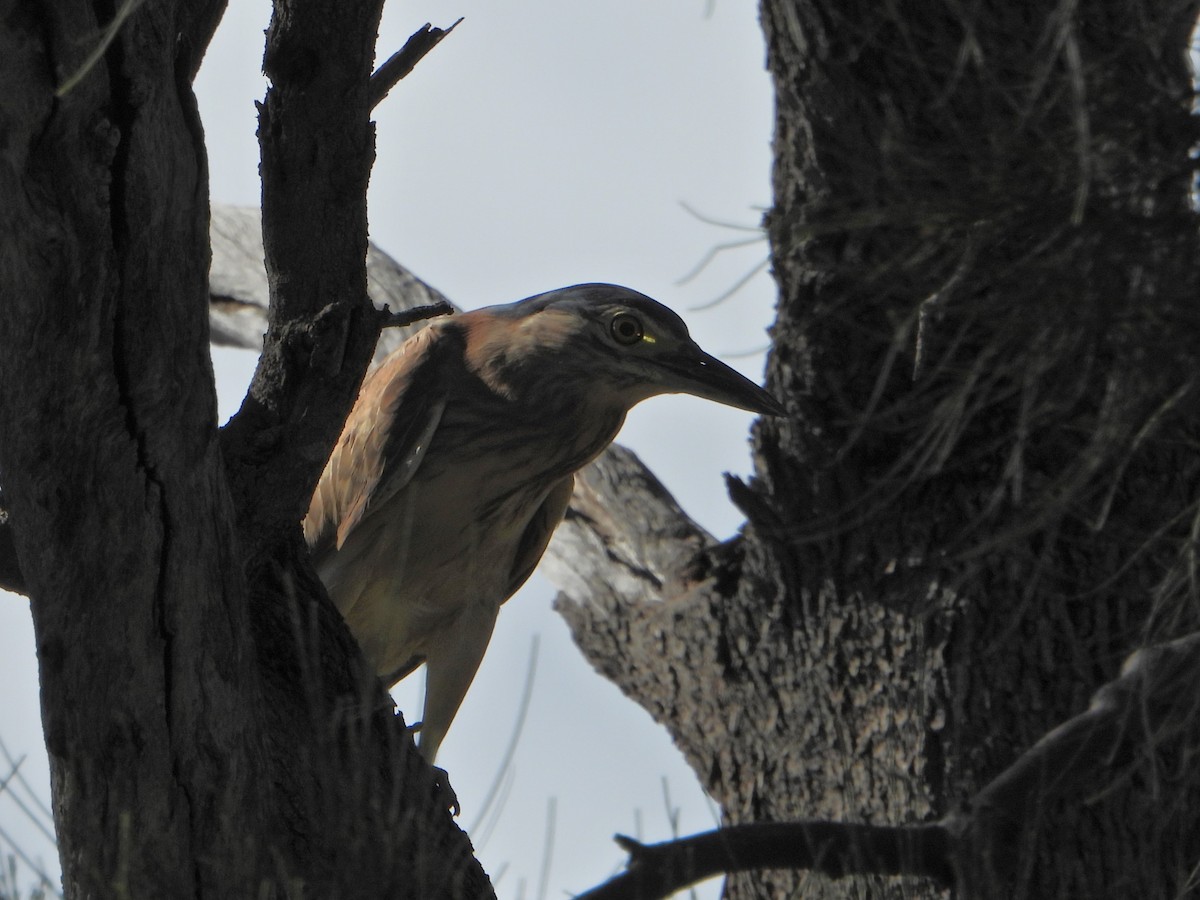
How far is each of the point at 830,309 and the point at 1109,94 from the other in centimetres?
43

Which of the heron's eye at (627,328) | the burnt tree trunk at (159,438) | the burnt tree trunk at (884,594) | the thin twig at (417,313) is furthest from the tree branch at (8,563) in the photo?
the heron's eye at (627,328)

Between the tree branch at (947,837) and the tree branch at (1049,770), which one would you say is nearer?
the tree branch at (947,837)

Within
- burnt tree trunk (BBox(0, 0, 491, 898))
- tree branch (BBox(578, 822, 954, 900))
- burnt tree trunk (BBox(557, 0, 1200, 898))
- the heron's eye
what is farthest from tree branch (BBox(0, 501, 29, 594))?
the heron's eye

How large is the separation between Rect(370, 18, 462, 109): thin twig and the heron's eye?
1748mm

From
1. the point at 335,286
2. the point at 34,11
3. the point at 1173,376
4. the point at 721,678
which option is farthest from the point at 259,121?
the point at 721,678

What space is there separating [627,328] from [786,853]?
182cm

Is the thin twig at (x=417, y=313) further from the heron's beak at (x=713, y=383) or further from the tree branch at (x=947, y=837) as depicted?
the heron's beak at (x=713, y=383)

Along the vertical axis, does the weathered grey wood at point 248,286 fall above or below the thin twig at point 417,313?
above

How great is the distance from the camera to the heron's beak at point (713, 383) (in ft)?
13.6

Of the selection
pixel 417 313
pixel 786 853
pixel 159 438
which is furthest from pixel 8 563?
pixel 786 853

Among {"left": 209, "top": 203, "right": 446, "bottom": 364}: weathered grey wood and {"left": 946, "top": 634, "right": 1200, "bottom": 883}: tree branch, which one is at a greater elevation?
{"left": 209, "top": 203, "right": 446, "bottom": 364}: weathered grey wood

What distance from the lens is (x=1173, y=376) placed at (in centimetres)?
196

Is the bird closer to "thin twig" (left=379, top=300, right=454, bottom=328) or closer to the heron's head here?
the heron's head

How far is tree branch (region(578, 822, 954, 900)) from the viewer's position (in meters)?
2.82
